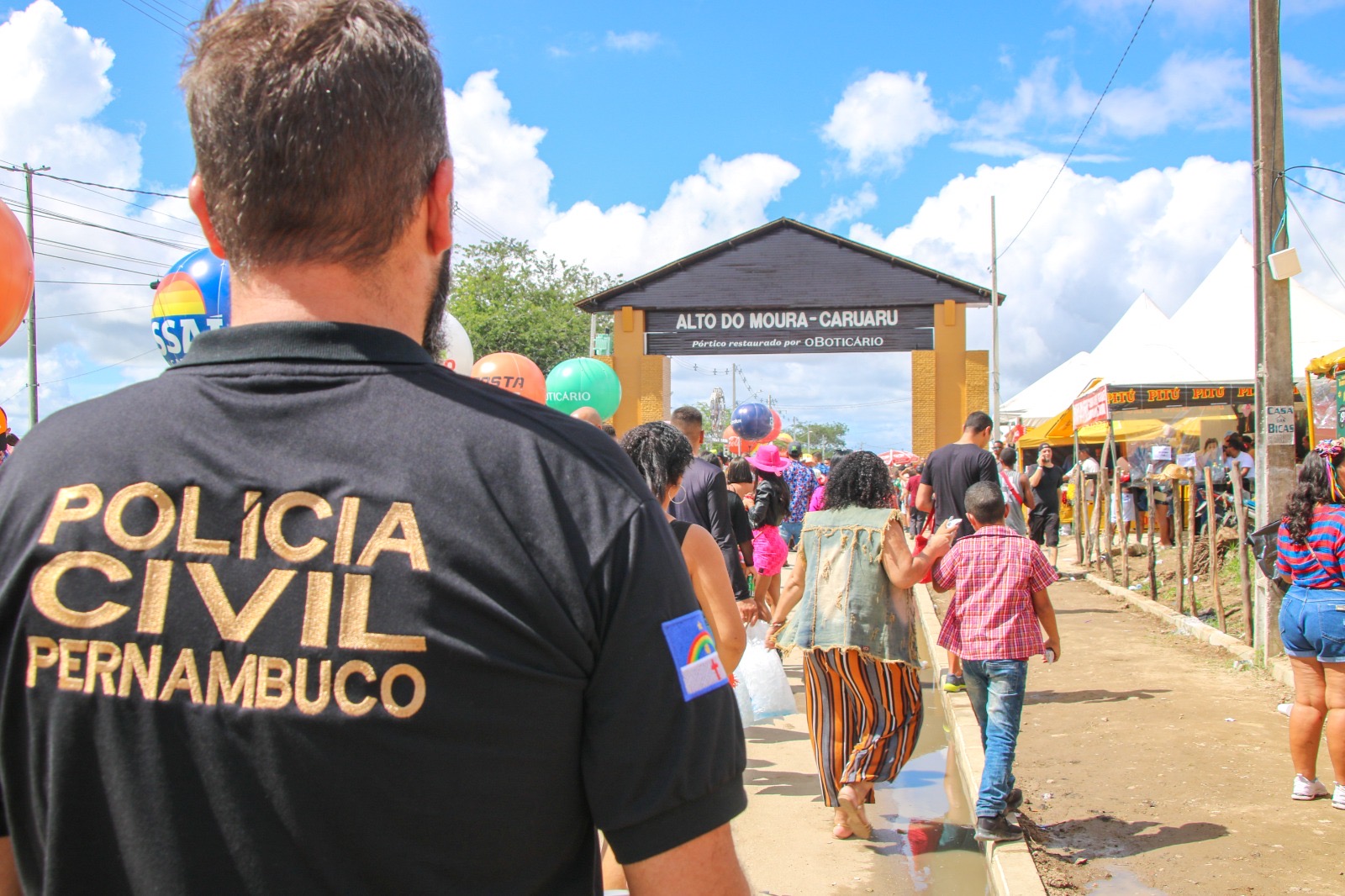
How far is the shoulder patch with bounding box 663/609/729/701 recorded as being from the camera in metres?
1.07

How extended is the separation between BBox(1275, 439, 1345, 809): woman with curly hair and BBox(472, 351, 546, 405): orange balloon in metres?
5.05

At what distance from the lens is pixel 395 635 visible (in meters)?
1.02

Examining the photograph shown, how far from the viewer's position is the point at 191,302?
4.95 m

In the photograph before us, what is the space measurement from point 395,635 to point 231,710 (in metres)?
0.20

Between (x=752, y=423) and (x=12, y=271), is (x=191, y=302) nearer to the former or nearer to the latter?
(x=12, y=271)

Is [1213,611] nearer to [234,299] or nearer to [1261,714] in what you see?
[1261,714]

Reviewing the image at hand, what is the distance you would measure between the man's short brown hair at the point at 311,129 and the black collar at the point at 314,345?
0.30 feet

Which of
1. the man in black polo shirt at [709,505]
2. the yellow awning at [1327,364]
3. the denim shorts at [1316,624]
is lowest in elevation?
the denim shorts at [1316,624]

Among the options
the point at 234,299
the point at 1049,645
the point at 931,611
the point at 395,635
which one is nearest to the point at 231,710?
the point at 395,635

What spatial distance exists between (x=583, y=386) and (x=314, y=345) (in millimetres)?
9170

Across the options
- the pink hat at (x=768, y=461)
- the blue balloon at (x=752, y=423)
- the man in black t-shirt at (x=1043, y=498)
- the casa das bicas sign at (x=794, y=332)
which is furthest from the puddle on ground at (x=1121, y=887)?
the casa das bicas sign at (x=794, y=332)

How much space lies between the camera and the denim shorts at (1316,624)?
15.2ft

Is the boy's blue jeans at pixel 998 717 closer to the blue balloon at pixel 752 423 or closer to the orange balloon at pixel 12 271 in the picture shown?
the orange balloon at pixel 12 271

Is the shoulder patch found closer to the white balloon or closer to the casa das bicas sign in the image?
the white balloon
